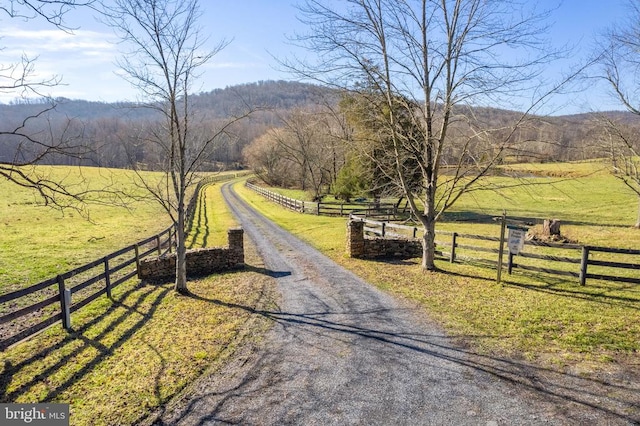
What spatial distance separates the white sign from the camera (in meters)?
10.0

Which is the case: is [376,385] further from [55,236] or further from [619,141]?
[619,141]

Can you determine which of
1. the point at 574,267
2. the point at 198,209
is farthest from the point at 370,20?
the point at 198,209

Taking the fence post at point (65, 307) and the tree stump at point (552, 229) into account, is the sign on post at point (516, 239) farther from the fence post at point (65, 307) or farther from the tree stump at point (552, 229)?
the fence post at point (65, 307)

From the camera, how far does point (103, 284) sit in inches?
442

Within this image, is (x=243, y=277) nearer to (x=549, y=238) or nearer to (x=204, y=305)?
(x=204, y=305)

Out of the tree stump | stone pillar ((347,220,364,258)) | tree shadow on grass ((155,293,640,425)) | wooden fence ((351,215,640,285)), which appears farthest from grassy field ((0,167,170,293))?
the tree stump

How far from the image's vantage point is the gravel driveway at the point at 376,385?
479 cm

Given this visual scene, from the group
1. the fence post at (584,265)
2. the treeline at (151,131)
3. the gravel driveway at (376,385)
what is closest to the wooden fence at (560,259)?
the fence post at (584,265)

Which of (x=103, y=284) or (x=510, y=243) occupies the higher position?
(x=510, y=243)

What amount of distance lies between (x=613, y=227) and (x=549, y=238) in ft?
27.3

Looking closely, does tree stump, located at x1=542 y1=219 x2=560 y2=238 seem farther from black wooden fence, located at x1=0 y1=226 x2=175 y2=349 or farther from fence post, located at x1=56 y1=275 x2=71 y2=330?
fence post, located at x1=56 y1=275 x2=71 y2=330

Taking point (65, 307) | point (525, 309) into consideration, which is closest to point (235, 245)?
point (65, 307)

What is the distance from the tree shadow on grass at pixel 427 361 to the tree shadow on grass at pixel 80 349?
2290 millimetres

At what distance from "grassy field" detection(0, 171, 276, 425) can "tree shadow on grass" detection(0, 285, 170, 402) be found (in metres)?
0.01
